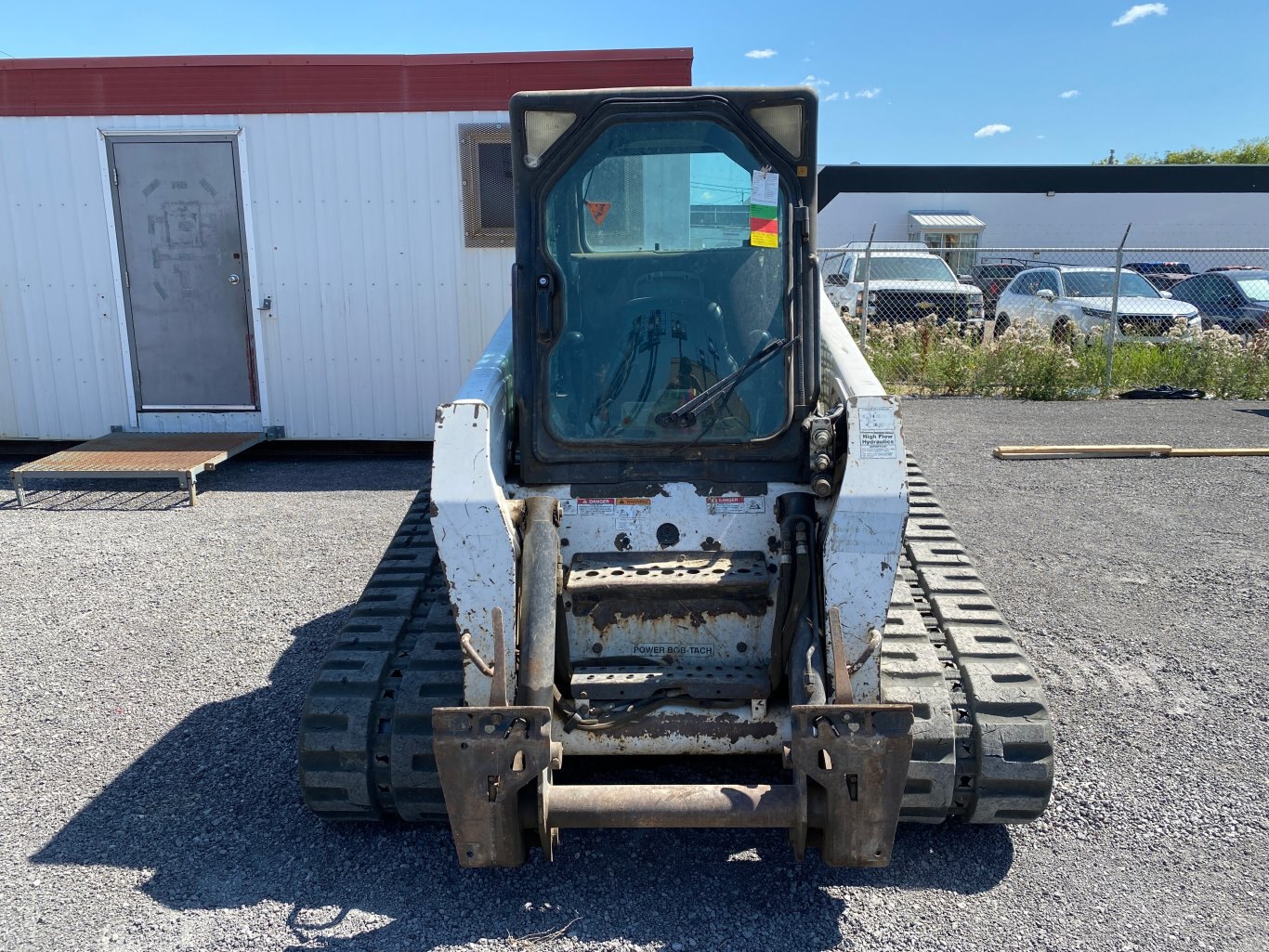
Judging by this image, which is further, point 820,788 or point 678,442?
point 678,442

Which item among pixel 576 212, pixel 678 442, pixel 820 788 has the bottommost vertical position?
pixel 820 788

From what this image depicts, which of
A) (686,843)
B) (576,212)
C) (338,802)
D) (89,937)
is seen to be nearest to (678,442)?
(576,212)

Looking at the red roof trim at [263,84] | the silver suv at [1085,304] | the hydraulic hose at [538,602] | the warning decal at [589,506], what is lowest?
the hydraulic hose at [538,602]

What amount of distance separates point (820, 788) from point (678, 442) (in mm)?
1360

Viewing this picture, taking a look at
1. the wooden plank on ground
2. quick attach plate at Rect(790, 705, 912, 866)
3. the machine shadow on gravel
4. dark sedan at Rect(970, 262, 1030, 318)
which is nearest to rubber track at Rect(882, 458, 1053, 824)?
the machine shadow on gravel

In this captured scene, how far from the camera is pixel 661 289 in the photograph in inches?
149

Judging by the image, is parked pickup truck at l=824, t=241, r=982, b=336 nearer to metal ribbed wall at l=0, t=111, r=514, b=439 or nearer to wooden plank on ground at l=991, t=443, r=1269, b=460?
wooden plank on ground at l=991, t=443, r=1269, b=460

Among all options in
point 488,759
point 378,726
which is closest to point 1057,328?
point 378,726

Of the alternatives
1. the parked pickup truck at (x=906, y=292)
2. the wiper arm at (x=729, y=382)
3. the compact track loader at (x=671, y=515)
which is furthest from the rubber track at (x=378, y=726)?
the parked pickup truck at (x=906, y=292)

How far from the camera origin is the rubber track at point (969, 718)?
11.0ft

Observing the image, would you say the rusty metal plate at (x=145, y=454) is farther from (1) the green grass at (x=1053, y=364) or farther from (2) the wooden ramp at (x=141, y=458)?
(1) the green grass at (x=1053, y=364)

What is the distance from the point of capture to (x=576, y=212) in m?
3.78

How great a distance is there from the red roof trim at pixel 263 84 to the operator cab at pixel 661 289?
5.36 metres

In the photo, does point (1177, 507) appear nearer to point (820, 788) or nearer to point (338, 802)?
point (820, 788)
